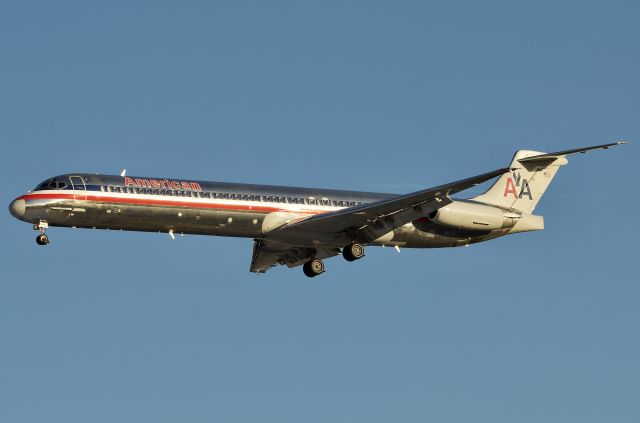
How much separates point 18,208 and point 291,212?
10168mm

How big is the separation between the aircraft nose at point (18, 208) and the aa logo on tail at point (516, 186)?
1997 cm

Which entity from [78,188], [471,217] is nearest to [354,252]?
[471,217]

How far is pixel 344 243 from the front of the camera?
48594 millimetres

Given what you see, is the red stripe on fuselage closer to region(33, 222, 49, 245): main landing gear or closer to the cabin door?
the cabin door

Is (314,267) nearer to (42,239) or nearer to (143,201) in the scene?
(143,201)

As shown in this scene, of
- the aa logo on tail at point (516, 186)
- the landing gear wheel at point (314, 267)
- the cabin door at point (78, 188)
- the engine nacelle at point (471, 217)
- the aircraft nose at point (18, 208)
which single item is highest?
the aa logo on tail at point (516, 186)

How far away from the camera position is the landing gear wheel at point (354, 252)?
158 feet

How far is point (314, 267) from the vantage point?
50000mm

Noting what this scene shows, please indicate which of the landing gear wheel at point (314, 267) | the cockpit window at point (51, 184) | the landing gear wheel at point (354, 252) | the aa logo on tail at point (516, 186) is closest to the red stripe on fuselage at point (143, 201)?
the cockpit window at point (51, 184)

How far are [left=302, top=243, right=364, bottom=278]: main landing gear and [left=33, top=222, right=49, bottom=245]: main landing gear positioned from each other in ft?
36.2

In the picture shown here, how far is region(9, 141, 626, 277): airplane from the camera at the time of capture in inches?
1759

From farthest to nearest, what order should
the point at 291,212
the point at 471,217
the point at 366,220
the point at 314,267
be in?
the point at 314,267 < the point at 471,217 < the point at 366,220 < the point at 291,212

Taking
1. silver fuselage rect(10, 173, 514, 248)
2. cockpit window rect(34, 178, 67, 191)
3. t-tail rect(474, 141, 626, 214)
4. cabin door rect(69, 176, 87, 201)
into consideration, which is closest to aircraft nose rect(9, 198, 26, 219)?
silver fuselage rect(10, 173, 514, 248)

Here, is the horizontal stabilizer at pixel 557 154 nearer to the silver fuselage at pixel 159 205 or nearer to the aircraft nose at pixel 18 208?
the silver fuselage at pixel 159 205
